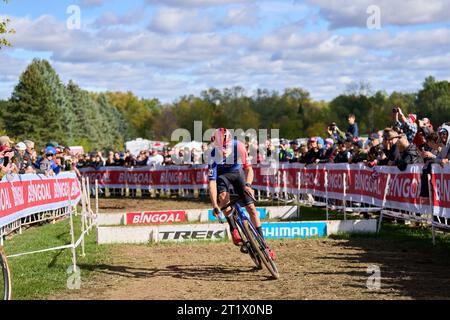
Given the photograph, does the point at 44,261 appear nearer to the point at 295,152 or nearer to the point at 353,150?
the point at 353,150

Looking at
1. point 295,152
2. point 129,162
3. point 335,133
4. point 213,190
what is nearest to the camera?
point 213,190

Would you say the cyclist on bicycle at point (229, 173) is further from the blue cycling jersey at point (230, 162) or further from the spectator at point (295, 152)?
the spectator at point (295, 152)

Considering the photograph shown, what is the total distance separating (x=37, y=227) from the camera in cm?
2088

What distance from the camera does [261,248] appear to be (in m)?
11.2

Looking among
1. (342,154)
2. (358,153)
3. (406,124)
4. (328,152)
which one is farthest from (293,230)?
(328,152)

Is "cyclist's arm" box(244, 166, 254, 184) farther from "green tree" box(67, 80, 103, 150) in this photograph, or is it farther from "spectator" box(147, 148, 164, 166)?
"green tree" box(67, 80, 103, 150)

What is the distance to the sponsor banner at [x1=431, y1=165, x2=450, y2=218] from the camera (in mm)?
13734

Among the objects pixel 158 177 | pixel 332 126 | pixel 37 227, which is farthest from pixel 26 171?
pixel 158 177

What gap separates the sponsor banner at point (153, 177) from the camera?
122 ft

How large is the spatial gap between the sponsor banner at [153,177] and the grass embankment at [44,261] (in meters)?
17.2

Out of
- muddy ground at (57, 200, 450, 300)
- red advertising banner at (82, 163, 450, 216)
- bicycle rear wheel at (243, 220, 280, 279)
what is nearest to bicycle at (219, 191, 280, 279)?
bicycle rear wheel at (243, 220, 280, 279)

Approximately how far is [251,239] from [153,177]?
28.5 m

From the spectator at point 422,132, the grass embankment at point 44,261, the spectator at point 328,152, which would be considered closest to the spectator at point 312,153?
the spectator at point 328,152

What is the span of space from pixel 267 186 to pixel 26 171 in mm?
11123
